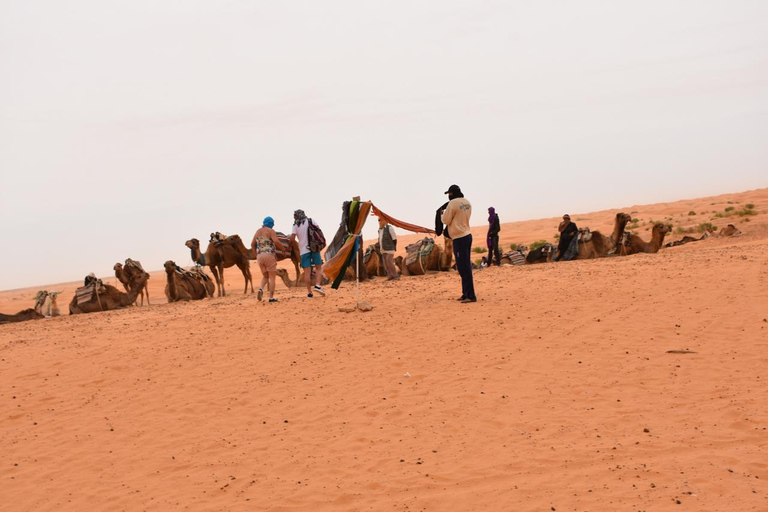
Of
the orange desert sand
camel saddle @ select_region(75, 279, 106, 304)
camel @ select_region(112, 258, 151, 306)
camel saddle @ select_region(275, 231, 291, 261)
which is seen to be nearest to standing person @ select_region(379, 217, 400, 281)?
camel saddle @ select_region(275, 231, 291, 261)

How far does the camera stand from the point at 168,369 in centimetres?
1072

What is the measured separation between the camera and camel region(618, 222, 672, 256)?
19875 mm

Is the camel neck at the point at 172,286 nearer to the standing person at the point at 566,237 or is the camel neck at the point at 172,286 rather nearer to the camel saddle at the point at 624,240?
the standing person at the point at 566,237

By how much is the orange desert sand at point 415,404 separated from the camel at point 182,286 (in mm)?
4542

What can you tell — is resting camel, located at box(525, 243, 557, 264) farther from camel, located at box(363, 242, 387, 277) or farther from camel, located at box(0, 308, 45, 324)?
camel, located at box(0, 308, 45, 324)

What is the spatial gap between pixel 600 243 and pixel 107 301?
13399mm

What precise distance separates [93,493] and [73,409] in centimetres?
280

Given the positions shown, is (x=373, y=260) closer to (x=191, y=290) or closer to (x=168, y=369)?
(x=191, y=290)

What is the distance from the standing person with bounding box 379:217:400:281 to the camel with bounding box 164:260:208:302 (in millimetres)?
5243

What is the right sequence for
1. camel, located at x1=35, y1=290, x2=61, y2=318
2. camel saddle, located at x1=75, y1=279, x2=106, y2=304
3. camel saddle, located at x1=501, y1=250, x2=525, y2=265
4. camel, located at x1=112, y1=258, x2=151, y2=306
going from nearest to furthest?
camel saddle, located at x1=75, y1=279, x2=106, y2=304 → camel, located at x1=112, y1=258, x2=151, y2=306 → camel, located at x1=35, y1=290, x2=61, y2=318 → camel saddle, located at x1=501, y1=250, x2=525, y2=265

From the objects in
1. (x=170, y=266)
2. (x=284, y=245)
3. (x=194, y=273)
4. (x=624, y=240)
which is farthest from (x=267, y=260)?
(x=624, y=240)

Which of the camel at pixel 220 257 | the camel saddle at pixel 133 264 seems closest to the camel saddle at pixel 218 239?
the camel at pixel 220 257

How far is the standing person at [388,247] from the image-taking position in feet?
59.2

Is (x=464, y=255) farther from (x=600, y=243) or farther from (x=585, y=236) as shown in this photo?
(x=600, y=243)
